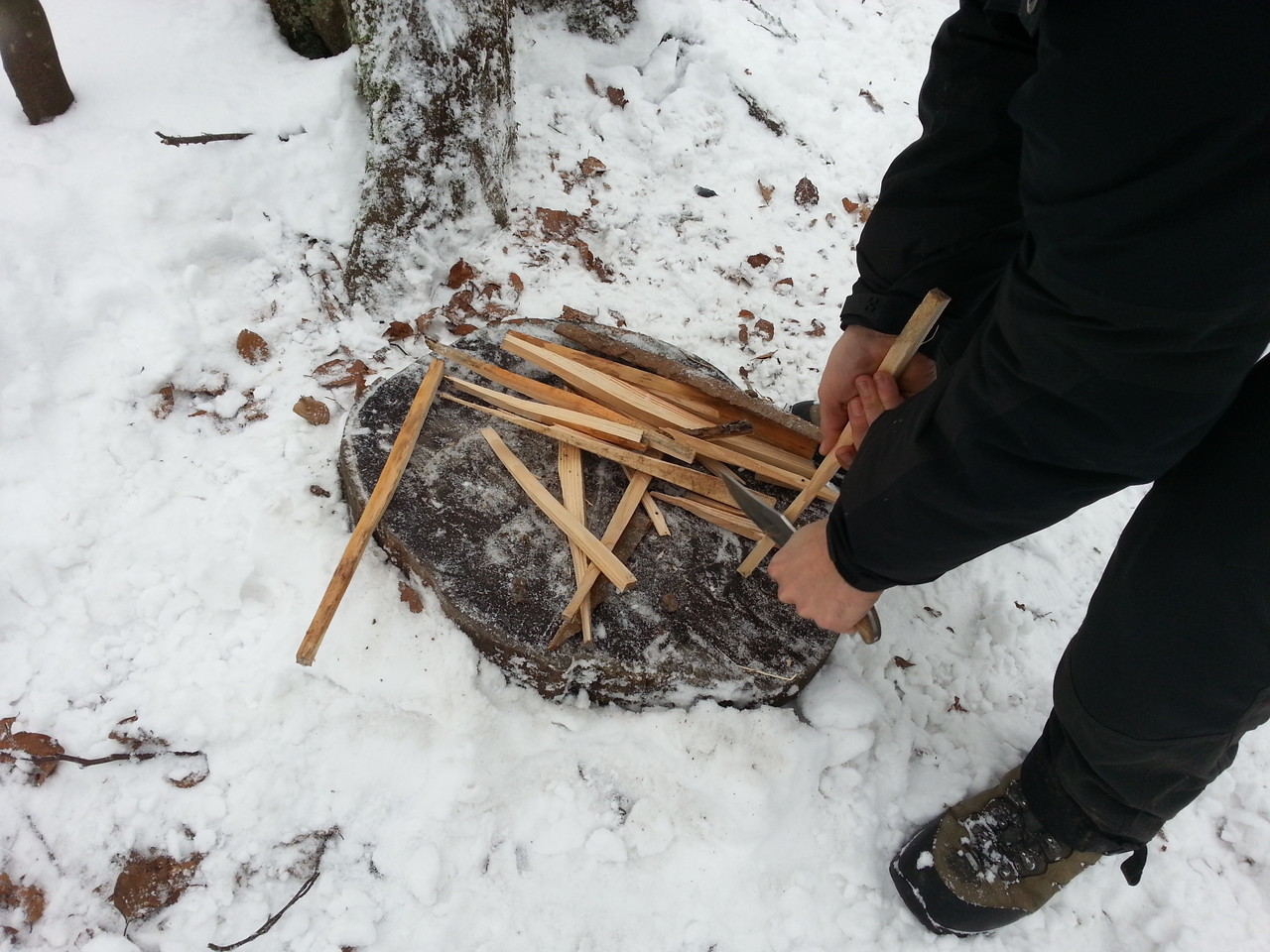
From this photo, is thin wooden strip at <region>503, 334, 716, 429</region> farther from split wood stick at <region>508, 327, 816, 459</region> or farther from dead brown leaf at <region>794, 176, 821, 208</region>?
dead brown leaf at <region>794, 176, 821, 208</region>

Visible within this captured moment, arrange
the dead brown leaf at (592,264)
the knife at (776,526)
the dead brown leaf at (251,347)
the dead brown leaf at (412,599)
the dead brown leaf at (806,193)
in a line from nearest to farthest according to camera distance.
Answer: the knife at (776,526) → the dead brown leaf at (412,599) → the dead brown leaf at (251,347) → the dead brown leaf at (592,264) → the dead brown leaf at (806,193)

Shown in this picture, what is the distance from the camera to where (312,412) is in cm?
232

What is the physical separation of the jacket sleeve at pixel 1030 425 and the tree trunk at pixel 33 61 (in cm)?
301

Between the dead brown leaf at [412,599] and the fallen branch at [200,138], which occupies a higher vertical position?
the fallen branch at [200,138]

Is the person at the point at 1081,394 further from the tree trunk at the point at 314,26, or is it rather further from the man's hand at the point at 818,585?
the tree trunk at the point at 314,26

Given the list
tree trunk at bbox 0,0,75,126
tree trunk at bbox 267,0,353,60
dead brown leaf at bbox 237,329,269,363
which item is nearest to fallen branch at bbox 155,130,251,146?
tree trunk at bbox 0,0,75,126

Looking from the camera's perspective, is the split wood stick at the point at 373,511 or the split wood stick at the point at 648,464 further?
the split wood stick at the point at 648,464

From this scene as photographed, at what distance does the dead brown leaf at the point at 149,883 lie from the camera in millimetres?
1623

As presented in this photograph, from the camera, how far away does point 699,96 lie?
3746 mm

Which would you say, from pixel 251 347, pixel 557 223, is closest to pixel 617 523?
pixel 251 347

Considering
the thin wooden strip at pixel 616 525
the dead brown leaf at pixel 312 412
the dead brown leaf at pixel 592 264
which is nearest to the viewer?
the thin wooden strip at pixel 616 525

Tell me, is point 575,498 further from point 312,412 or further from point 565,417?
point 312,412

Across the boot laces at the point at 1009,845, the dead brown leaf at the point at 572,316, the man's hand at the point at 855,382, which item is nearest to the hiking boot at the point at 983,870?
the boot laces at the point at 1009,845

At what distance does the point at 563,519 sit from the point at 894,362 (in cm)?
92
